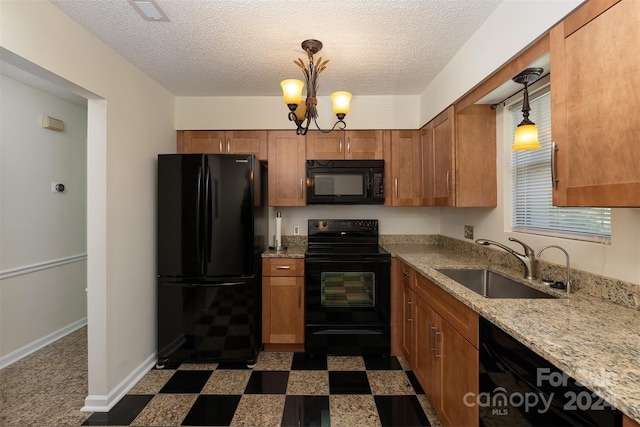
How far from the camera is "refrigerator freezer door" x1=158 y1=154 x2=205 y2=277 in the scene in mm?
2494

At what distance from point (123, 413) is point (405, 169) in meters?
2.95

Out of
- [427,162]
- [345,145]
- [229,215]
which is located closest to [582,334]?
[427,162]

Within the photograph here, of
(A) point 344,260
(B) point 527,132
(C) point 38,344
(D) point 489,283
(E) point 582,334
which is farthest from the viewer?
(C) point 38,344

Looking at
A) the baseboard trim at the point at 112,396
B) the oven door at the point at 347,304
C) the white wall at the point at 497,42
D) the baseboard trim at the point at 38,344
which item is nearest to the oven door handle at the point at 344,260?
the oven door at the point at 347,304

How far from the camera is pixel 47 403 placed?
2029 millimetres

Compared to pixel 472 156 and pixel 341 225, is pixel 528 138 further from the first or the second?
pixel 341 225

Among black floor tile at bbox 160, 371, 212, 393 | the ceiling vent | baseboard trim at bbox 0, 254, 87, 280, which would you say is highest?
the ceiling vent

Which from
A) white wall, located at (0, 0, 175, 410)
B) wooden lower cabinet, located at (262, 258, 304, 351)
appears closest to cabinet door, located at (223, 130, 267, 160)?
white wall, located at (0, 0, 175, 410)

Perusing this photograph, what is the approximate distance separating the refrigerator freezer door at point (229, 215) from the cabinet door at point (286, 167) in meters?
0.50

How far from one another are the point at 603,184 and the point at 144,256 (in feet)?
9.33

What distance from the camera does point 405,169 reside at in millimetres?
3014

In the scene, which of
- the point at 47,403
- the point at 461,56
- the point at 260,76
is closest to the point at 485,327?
the point at 461,56

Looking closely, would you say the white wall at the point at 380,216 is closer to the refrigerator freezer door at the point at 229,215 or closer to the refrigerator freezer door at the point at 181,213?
the refrigerator freezer door at the point at 229,215

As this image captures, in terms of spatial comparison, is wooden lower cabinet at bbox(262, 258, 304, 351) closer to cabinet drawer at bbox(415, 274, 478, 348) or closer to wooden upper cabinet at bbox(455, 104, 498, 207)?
cabinet drawer at bbox(415, 274, 478, 348)
